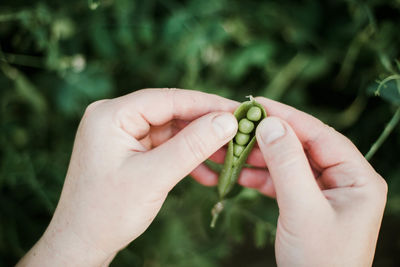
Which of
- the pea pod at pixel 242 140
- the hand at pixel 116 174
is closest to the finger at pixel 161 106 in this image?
the hand at pixel 116 174

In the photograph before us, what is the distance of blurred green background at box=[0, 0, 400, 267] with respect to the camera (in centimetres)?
229

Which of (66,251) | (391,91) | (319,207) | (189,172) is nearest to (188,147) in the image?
(189,172)

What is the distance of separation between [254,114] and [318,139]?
0.34 m

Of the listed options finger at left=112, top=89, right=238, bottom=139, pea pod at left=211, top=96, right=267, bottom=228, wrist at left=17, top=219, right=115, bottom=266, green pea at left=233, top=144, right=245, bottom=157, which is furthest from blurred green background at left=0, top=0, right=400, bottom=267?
wrist at left=17, top=219, right=115, bottom=266

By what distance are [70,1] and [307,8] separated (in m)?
1.70

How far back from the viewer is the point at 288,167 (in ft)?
4.60

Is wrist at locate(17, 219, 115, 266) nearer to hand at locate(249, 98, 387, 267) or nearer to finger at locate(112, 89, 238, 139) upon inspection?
finger at locate(112, 89, 238, 139)

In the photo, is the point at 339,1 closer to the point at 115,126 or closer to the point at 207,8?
the point at 207,8

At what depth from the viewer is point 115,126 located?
1.59 m

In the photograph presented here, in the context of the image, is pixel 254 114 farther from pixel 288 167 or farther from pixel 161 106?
pixel 161 106

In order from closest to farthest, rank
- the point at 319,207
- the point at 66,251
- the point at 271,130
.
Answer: the point at 319,207, the point at 271,130, the point at 66,251

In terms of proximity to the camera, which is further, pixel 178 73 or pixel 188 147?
pixel 178 73

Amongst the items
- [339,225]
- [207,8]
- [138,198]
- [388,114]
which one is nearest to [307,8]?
[207,8]

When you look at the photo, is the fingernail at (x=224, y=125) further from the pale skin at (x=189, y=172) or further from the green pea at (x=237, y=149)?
the green pea at (x=237, y=149)
